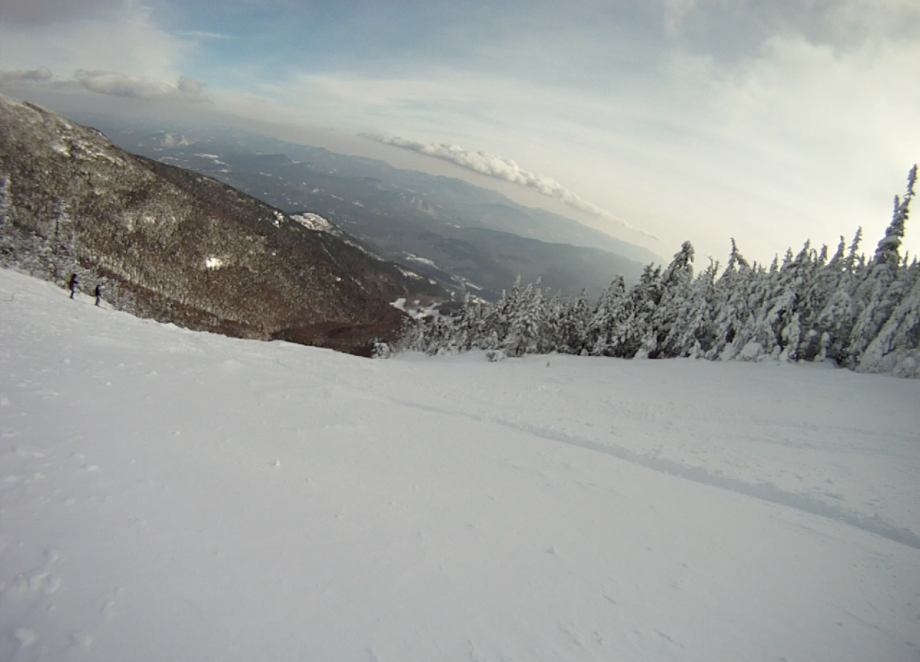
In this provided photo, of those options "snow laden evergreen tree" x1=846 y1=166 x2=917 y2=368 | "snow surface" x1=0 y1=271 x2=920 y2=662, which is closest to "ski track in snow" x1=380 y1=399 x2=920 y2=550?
"snow surface" x1=0 y1=271 x2=920 y2=662

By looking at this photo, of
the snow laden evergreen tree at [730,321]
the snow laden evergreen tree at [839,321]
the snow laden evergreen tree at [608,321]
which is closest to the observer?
the snow laden evergreen tree at [839,321]

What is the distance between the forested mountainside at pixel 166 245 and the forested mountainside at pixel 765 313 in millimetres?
90734

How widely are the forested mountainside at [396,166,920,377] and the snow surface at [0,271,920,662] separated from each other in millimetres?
16970

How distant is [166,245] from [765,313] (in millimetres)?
163052

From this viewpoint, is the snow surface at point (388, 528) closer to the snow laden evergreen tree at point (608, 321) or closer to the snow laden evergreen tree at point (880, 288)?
the snow laden evergreen tree at point (880, 288)

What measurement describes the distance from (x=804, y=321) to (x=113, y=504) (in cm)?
4385

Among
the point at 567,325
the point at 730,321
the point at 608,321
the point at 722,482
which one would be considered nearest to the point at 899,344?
the point at 730,321

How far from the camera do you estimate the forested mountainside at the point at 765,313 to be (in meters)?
29.2

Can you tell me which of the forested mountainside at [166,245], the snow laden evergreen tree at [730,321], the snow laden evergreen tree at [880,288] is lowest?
the forested mountainside at [166,245]

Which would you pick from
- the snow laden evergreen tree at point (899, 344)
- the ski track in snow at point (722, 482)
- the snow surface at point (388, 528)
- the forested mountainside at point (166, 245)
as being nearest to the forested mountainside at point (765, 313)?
the snow laden evergreen tree at point (899, 344)

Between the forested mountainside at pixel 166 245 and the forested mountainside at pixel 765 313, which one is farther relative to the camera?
the forested mountainside at pixel 166 245

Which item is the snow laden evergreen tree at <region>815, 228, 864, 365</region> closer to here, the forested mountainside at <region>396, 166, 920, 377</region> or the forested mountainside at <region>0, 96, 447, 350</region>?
the forested mountainside at <region>396, 166, 920, 377</region>

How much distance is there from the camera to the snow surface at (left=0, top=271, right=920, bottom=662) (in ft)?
16.2

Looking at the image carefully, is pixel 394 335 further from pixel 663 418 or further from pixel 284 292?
pixel 663 418
